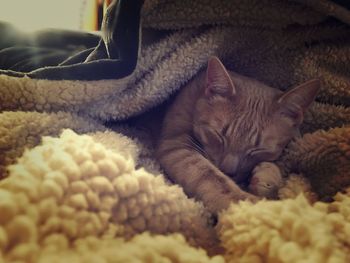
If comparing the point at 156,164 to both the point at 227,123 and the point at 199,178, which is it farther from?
the point at 227,123

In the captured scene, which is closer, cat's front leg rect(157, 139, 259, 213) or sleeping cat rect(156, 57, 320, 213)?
cat's front leg rect(157, 139, 259, 213)

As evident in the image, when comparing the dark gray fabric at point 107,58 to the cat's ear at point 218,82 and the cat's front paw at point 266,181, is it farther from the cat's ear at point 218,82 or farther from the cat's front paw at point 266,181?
the cat's front paw at point 266,181

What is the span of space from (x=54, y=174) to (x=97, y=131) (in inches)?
14.8

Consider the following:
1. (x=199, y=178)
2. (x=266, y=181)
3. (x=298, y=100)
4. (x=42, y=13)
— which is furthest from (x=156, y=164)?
(x=42, y=13)

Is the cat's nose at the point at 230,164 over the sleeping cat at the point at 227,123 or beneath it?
beneath

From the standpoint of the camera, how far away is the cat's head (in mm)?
1036

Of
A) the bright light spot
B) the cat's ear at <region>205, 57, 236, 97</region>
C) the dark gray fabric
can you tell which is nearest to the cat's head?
the cat's ear at <region>205, 57, 236, 97</region>

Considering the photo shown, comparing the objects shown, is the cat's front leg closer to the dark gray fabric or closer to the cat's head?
the cat's head

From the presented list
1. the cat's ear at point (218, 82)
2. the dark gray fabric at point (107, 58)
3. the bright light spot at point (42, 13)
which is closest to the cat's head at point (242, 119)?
the cat's ear at point (218, 82)

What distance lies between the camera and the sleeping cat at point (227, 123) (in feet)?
3.29

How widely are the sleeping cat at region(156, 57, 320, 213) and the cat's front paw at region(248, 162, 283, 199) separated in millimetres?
66

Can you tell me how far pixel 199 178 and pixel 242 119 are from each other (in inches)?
→ 12.0

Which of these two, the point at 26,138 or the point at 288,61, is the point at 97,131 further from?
the point at 288,61

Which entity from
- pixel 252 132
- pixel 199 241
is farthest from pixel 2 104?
pixel 252 132
